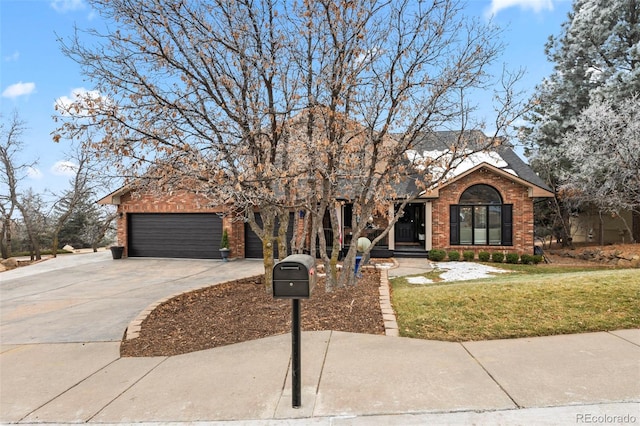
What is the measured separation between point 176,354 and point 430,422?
314cm

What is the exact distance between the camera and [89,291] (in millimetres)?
9328

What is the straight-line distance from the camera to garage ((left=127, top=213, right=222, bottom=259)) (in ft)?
52.0

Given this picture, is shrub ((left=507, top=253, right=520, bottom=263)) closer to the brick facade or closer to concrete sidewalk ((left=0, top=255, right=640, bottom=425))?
the brick facade

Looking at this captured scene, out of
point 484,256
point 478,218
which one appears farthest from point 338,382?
point 478,218

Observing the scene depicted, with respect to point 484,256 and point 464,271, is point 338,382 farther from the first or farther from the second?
point 484,256

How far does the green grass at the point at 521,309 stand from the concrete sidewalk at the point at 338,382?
0.82 feet

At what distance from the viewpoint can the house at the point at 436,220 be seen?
14766mm

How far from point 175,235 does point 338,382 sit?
560 inches

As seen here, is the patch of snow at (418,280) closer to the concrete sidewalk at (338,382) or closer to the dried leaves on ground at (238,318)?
the dried leaves on ground at (238,318)

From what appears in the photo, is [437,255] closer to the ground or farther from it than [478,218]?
closer to the ground

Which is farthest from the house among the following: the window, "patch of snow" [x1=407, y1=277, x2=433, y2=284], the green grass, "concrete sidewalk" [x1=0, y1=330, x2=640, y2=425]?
"concrete sidewalk" [x1=0, y1=330, x2=640, y2=425]

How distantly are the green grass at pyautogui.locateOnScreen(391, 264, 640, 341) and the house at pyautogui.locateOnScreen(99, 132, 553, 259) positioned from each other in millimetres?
8002

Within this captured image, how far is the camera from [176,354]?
4.57 metres

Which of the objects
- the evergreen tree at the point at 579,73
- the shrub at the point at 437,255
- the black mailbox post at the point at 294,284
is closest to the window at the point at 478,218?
the shrub at the point at 437,255
